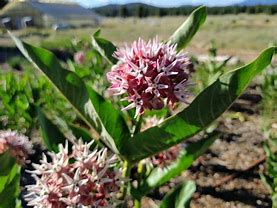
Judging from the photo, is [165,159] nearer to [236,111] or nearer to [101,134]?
[101,134]

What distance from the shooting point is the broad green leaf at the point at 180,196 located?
4.42ft

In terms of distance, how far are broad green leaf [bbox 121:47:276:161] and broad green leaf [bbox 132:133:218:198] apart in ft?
0.41


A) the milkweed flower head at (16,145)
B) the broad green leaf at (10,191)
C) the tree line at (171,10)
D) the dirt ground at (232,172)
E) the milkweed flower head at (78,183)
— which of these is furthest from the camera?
the tree line at (171,10)

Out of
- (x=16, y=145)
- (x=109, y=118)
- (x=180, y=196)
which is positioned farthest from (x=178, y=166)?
(x=16, y=145)

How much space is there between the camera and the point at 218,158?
4430mm

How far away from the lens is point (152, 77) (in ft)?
3.67

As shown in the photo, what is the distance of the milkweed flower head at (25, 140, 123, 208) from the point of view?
1.05 metres

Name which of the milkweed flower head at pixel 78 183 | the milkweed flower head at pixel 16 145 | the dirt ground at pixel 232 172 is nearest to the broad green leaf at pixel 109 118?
the milkweed flower head at pixel 78 183

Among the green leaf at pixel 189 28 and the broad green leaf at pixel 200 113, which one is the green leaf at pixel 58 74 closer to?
the broad green leaf at pixel 200 113

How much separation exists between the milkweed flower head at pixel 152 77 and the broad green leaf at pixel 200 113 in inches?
1.6

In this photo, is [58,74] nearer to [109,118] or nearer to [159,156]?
[109,118]

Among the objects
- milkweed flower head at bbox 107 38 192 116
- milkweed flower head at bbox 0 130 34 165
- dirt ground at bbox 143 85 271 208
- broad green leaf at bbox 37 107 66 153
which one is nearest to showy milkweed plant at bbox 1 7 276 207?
milkweed flower head at bbox 107 38 192 116

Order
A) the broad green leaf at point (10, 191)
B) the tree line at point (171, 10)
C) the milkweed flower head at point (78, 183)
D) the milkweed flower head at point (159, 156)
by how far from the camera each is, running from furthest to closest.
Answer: the tree line at point (171, 10) < the milkweed flower head at point (159, 156) < the broad green leaf at point (10, 191) < the milkweed flower head at point (78, 183)

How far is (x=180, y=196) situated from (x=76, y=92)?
15.3 inches
